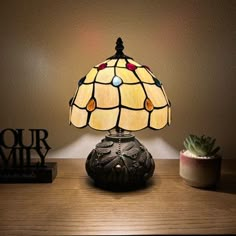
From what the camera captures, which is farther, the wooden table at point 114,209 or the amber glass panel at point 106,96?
the amber glass panel at point 106,96

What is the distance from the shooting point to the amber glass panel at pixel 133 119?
0.70m

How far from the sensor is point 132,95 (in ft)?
2.37

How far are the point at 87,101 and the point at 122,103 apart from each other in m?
0.10

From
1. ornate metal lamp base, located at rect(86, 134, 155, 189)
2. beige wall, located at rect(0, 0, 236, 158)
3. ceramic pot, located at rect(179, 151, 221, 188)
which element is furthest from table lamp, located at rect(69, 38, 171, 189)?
beige wall, located at rect(0, 0, 236, 158)

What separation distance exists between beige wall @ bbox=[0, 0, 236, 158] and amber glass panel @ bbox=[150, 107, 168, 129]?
33 cm

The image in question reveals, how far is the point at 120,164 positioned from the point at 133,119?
0.14 m

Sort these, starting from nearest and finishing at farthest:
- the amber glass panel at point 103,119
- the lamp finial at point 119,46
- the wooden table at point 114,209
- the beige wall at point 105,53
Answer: the wooden table at point 114,209 < the amber glass panel at point 103,119 < the lamp finial at point 119,46 < the beige wall at point 105,53

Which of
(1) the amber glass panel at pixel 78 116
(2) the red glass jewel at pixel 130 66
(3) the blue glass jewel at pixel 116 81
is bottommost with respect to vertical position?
(1) the amber glass panel at pixel 78 116

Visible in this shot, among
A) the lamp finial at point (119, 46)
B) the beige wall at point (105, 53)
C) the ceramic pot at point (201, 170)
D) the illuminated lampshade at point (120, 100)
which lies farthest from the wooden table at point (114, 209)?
the lamp finial at point (119, 46)

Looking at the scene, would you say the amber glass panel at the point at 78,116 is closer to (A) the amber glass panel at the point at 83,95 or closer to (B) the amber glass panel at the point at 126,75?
(A) the amber glass panel at the point at 83,95

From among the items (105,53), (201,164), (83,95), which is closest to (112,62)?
(83,95)

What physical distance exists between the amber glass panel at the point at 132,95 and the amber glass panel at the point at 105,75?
0.05 m

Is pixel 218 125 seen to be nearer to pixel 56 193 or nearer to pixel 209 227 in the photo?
pixel 209 227

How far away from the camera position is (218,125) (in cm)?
111
